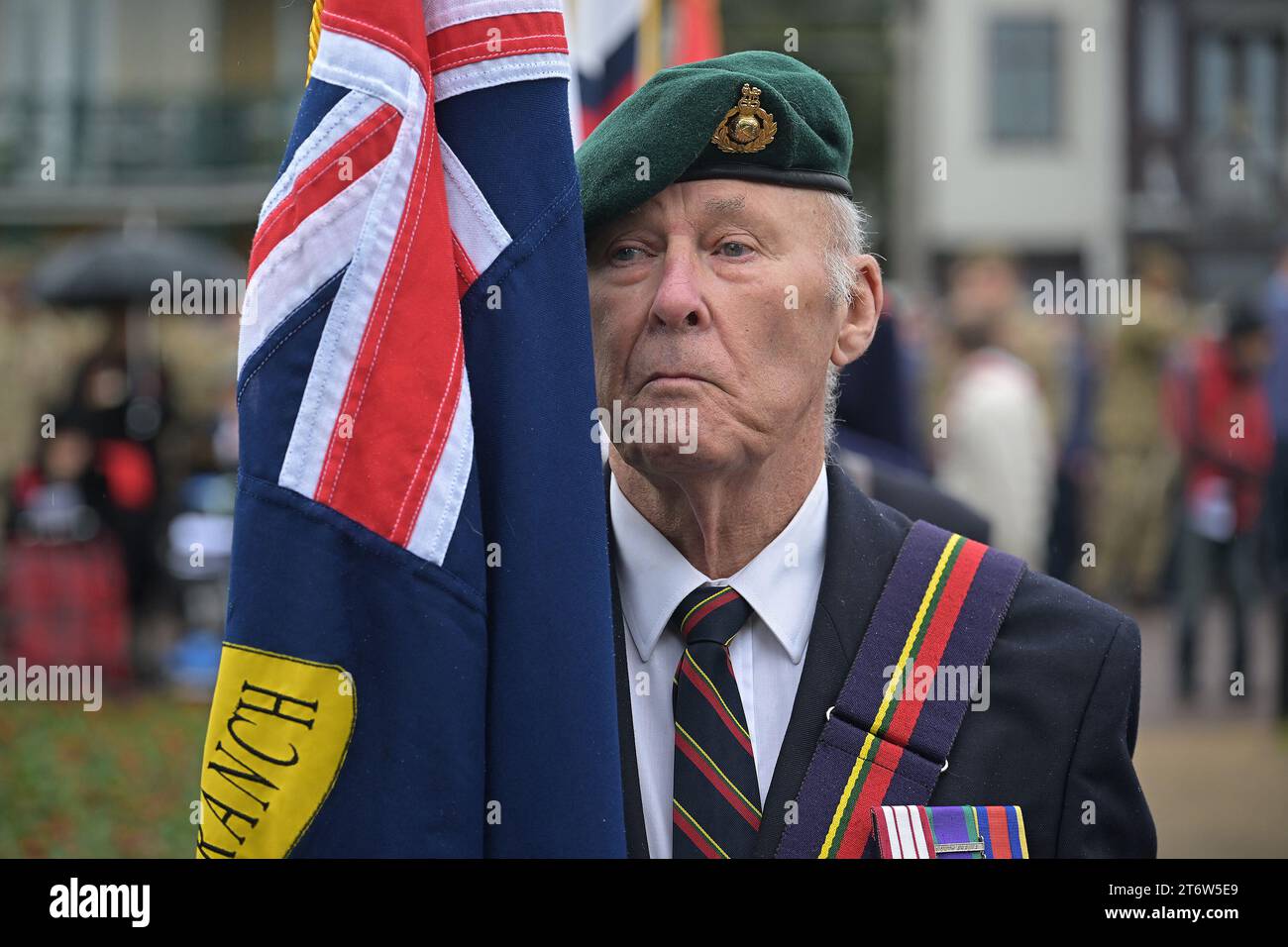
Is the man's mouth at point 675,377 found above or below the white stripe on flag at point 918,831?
above

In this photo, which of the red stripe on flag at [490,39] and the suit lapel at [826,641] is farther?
the suit lapel at [826,641]

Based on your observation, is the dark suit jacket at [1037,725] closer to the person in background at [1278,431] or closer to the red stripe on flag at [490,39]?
the red stripe on flag at [490,39]

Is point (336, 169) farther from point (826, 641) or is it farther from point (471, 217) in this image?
point (826, 641)

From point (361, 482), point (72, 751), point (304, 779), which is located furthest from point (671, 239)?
point (72, 751)

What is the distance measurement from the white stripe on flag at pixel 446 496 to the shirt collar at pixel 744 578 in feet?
1.63

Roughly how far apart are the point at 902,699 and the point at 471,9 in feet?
3.41

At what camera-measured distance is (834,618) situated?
2.33 meters

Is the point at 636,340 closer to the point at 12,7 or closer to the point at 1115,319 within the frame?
the point at 1115,319

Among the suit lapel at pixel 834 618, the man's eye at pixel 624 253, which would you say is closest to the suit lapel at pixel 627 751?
the suit lapel at pixel 834 618

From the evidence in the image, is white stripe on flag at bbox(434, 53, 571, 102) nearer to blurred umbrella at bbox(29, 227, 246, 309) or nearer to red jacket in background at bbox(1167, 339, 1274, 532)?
red jacket in background at bbox(1167, 339, 1274, 532)

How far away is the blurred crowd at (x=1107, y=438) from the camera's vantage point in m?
5.79
